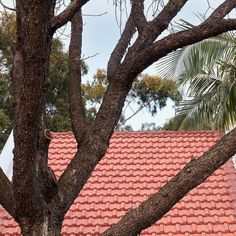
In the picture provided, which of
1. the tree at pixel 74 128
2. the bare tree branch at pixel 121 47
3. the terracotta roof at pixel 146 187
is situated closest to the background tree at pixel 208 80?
the terracotta roof at pixel 146 187

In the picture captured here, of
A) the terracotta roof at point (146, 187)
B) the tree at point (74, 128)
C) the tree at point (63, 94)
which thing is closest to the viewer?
the tree at point (74, 128)

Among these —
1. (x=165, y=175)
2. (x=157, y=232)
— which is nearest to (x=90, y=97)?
(x=165, y=175)

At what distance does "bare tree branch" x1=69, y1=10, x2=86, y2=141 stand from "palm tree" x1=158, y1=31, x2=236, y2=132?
396cm

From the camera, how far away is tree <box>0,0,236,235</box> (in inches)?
99.1

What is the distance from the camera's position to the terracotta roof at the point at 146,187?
21.0 ft

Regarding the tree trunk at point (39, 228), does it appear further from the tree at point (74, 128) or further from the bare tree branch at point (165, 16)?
the bare tree branch at point (165, 16)

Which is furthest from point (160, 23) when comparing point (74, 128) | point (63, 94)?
point (63, 94)

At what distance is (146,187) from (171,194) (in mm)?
4365

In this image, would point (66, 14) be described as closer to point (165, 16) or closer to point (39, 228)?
point (165, 16)

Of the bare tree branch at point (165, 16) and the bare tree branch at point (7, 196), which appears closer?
the bare tree branch at point (7, 196)

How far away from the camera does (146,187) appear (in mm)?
7254

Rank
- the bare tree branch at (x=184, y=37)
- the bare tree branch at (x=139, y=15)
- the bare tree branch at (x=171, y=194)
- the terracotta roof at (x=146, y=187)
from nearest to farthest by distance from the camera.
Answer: the bare tree branch at (x=171, y=194), the bare tree branch at (x=184, y=37), the bare tree branch at (x=139, y=15), the terracotta roof at (x=146, y=187)

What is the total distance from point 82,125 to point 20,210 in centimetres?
82

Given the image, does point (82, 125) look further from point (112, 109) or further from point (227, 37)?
point (227, 37)
